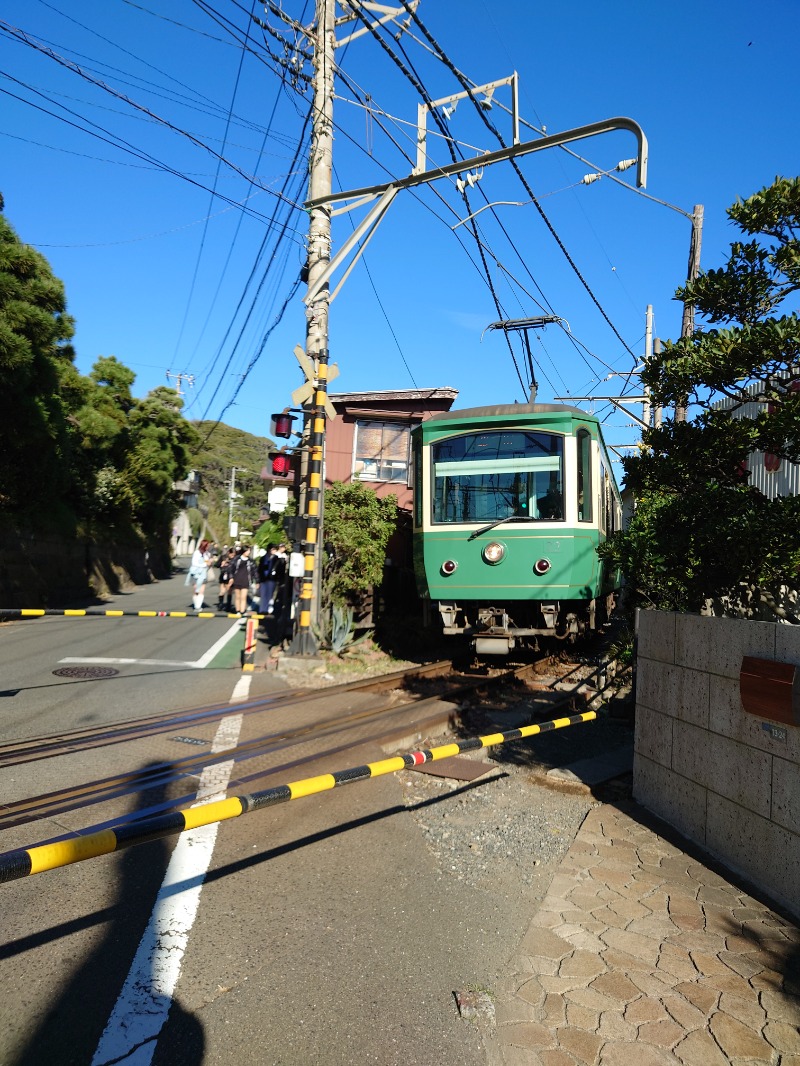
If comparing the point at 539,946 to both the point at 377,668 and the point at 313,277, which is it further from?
the point at 313,277

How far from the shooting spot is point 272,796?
132 inches

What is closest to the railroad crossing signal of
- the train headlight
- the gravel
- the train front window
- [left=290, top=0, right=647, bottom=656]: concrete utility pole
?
[left=290, top=0, right=647, bottom=656]: concrete utility pole

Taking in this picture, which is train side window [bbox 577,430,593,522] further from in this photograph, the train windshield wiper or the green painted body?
the train windshield wiper

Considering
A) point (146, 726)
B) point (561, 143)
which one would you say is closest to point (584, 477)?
point (561, 143)

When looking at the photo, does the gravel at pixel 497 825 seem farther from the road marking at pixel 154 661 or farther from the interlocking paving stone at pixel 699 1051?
the road marking at pixel 154 661

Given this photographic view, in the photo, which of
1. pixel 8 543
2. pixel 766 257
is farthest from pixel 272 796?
pixel 8 543

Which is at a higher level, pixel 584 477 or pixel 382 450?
pixel 382 450

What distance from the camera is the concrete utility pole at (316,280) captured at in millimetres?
11602

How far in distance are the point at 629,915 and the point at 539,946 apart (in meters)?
0.59

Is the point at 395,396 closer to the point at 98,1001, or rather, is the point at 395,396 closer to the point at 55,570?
the point at 55,570

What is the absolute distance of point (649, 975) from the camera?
325 cm

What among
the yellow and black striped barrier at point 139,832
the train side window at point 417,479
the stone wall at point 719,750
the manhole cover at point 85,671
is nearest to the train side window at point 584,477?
the train side window at point 417,479

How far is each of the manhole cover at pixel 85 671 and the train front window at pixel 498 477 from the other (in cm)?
486

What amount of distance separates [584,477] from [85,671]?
7.07m
